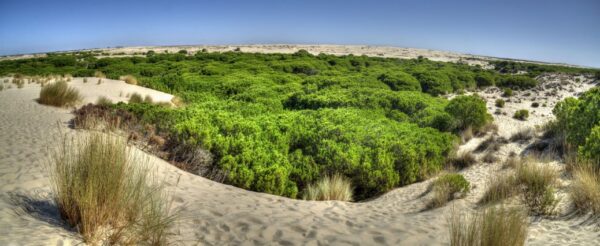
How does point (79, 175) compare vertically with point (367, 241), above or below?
above

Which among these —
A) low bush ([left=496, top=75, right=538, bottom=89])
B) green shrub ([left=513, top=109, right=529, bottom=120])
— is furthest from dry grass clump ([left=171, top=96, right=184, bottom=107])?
low bush ([left=496, top=75, right=538, bottom=89])

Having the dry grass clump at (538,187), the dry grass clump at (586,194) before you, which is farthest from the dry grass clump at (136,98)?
the dry grass clump at (586,194)

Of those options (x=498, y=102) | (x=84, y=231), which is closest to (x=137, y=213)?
(x=84, y=231)

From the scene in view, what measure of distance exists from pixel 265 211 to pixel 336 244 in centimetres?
159

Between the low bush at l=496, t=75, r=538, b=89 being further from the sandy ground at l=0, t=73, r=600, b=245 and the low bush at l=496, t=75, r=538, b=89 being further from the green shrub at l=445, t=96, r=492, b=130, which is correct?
the sandy ground at l=0, t=73, r=600, b=245

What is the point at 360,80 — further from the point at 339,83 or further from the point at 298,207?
the point at 298,207

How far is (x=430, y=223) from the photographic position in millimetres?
5746

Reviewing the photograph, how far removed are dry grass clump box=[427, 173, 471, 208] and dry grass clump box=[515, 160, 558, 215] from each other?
102 cm

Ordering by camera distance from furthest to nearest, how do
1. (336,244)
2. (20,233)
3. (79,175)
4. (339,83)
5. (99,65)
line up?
1. (99,65)
2. (339,83)
3. (336,244)
4. (79,175)
5. (20,233)

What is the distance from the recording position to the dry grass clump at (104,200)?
352 centimetres

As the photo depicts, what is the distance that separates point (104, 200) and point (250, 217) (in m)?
2.15

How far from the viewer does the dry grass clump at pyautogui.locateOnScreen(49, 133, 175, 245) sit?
138 inches

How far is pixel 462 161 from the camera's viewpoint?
1073 centimetres

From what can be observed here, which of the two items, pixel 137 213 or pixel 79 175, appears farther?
pixel 137 213
